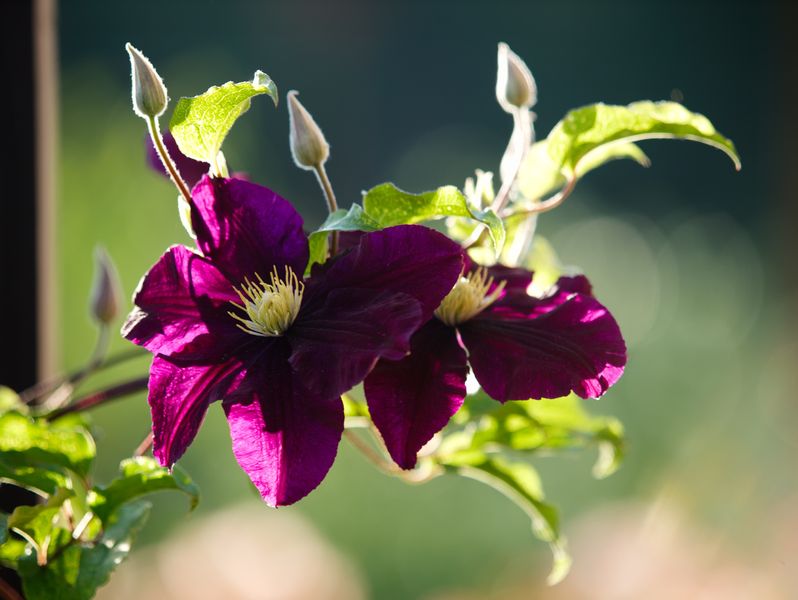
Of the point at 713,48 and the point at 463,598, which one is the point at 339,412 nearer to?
the point at 463,598

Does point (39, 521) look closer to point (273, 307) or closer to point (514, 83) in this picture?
point (273, 307)

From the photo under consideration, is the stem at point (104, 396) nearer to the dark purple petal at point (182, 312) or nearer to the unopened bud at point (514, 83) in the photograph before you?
the dark purple petal at point (182, 312)

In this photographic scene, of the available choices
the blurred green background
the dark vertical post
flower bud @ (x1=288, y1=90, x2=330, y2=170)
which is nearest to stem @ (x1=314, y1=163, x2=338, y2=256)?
flower bud @ (x1=288, y1=90, x2=330, y2=170)

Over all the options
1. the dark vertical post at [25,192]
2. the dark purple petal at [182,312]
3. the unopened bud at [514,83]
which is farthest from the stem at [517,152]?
the dark vertical post at [25,192]

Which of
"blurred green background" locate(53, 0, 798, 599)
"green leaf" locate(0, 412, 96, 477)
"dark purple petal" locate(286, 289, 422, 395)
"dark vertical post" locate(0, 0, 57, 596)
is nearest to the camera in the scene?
"dark purple petal" locate(286, 289, 422, 395)

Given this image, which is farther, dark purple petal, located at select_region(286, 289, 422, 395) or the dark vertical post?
the dark vertical post

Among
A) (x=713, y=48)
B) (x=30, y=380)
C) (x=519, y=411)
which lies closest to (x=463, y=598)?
(x=30, y=380)

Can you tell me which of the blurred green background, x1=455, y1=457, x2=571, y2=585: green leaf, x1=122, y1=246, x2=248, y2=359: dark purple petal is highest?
x1=122, y1=246, x2=248, y2=359: dark purple petal

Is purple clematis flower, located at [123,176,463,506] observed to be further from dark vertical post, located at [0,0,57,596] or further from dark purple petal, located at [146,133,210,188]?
dark vertical post, located at [0,0,57,596]
